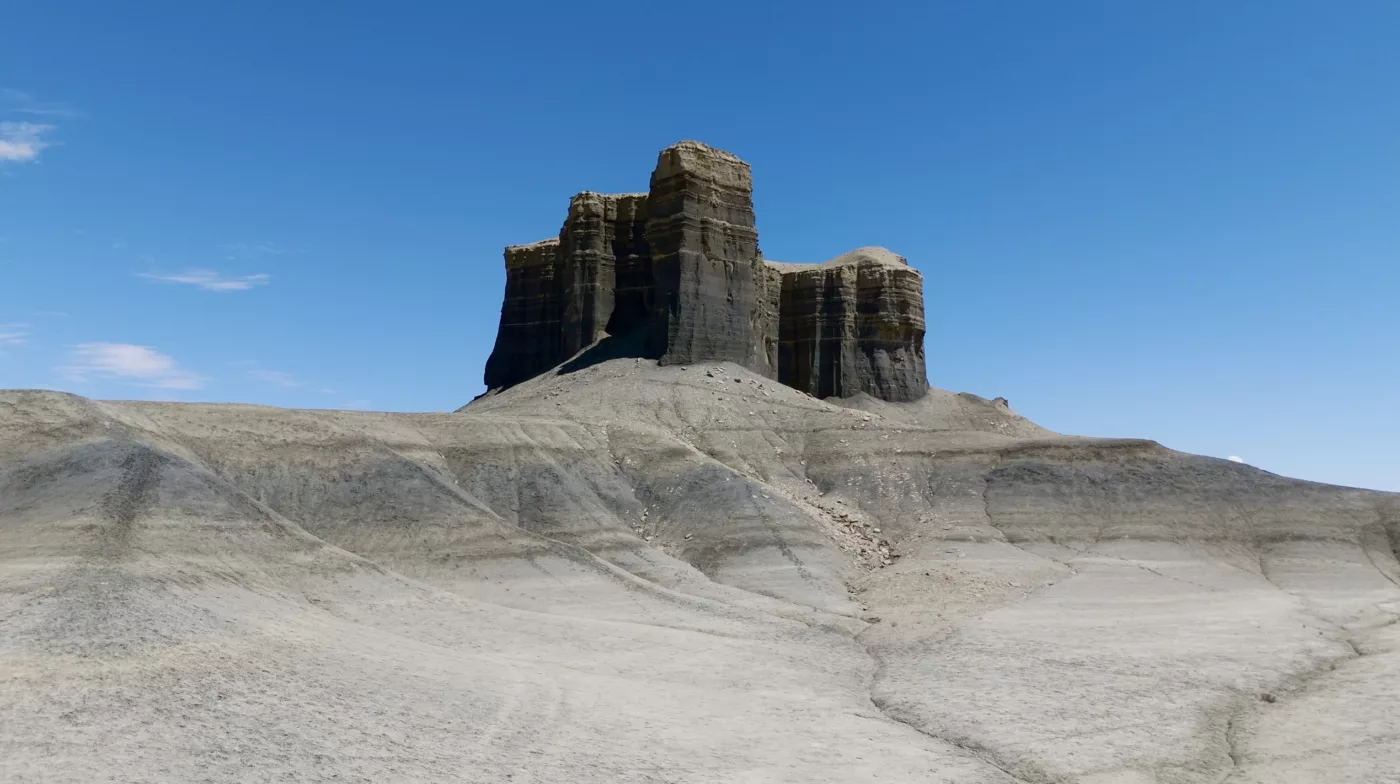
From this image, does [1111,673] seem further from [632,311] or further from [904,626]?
[632,311]

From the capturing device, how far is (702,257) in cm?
5753

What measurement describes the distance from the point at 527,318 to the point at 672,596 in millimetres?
46685

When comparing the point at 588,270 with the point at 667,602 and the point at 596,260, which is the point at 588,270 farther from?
the point at 667,602

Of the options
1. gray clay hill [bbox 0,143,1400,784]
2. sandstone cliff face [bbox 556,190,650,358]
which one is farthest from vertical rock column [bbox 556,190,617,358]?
gray clay hill [bbox 0,143,1400,784]

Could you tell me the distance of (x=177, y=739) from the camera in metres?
14.3

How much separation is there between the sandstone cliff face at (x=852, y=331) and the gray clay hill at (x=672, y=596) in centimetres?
2215

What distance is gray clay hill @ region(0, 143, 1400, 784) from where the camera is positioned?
16.4m

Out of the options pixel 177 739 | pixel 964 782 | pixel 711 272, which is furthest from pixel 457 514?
pixel 711 272

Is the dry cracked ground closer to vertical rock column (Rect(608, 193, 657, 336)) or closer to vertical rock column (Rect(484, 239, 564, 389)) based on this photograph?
vertical rock column (Rect(608, 193, 657, 336))

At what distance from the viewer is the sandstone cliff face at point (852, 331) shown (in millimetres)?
78188

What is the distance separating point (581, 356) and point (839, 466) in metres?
22.3

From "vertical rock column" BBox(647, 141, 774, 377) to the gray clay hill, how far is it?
11.5 inches

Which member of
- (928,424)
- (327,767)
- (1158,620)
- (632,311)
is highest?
(632,311)

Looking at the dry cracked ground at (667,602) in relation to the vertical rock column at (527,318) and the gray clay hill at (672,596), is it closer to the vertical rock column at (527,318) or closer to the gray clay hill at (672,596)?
the gray clay hill at (672,596)
